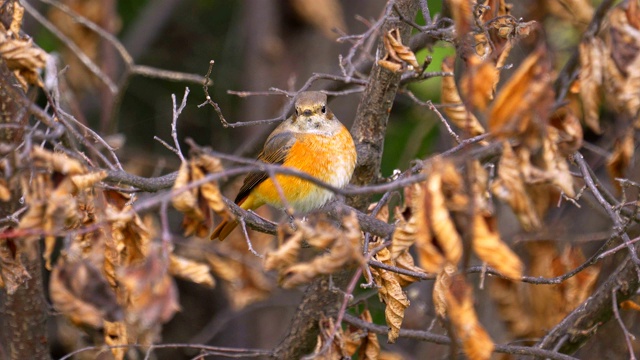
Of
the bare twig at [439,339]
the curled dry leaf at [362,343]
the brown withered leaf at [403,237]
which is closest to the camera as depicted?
the brown withered leaf at [403,237]

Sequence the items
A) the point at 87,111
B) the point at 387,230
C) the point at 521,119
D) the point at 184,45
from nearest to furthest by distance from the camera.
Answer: the point at 521,119, the point at 387,230, the point at 87,111, the point at 184,45

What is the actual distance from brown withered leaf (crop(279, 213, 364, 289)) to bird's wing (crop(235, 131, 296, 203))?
2014mm

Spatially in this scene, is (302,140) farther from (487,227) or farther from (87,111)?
(87,111)

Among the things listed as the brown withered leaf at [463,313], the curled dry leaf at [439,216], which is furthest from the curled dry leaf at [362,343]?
the curled dry leaf at [439,216]

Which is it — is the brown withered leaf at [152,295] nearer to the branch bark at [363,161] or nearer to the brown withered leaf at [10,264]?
the brown withered leaf at [10,264]

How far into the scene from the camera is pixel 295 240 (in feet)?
7.00

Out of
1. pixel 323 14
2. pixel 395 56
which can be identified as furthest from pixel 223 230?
pixel 323 14

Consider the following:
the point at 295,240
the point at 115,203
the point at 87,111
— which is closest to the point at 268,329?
the point at 87,111

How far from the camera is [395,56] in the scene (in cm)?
311

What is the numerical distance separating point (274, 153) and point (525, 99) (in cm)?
253

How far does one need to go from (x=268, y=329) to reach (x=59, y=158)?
439 centimetres

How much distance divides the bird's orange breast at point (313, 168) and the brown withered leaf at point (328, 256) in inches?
64.6

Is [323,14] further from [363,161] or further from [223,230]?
[363,161]

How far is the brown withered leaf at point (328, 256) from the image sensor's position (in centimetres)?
210
